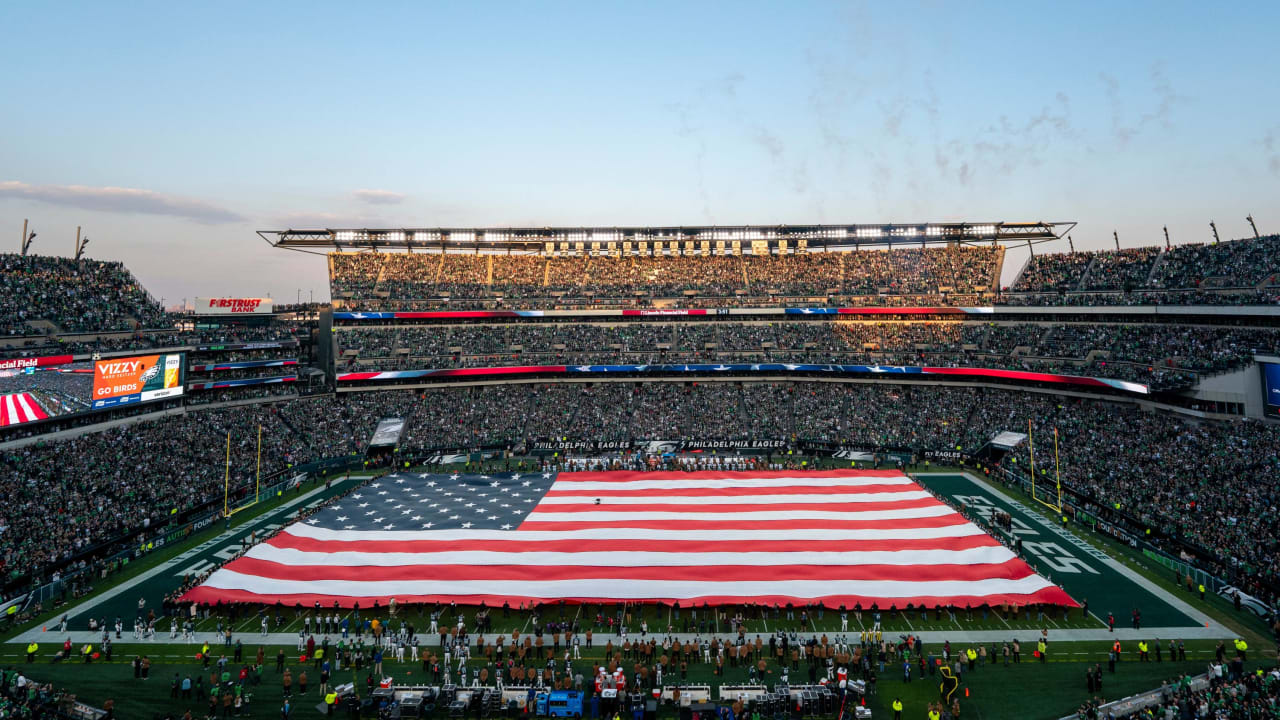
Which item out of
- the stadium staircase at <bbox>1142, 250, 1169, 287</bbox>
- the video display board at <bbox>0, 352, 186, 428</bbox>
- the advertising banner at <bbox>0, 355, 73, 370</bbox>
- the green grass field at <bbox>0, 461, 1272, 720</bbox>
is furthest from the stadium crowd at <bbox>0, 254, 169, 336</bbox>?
the stadium staircase at <bbox>1142, 250, 1169, 287</bbox>

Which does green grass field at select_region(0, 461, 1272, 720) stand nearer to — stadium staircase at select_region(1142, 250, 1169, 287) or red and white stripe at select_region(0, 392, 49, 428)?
red and white stripe at select_region(0, 392, 49, 428)

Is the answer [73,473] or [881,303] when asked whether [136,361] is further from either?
[881,303]

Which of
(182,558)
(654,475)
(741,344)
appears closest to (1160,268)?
(741,344)

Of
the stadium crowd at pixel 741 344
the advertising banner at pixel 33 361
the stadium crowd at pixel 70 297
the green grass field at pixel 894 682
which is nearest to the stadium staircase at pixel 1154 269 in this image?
the stadium crowd at pixel 741 344

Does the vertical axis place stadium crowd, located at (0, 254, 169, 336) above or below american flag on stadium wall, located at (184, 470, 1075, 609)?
above

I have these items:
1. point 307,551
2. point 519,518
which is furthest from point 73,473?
point 519,518

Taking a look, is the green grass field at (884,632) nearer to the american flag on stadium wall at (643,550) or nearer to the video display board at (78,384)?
the american flag on stadium wall at (643,550)
